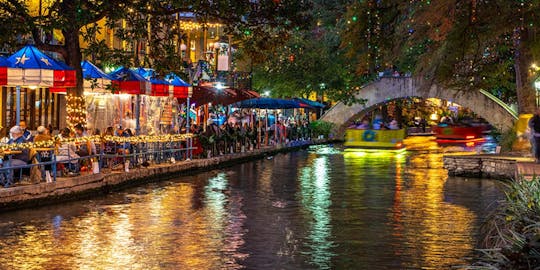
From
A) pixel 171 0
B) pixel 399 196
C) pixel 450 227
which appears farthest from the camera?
pixel 171 0

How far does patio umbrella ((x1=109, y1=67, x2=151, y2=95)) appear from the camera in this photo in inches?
1094

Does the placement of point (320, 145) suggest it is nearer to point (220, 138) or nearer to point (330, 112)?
point (330, 112)

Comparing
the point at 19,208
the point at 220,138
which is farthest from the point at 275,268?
the point at 220,138

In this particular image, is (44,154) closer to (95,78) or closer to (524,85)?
(95,78)

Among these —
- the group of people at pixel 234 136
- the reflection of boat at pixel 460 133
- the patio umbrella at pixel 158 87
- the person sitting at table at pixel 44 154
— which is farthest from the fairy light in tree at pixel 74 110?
the reflection of boat at pixel 460 133

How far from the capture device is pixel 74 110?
85.6 feet

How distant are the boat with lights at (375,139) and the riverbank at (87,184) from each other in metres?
16.2

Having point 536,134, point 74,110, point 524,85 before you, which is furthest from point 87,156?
point 524,85

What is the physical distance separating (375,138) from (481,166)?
65.2 feet

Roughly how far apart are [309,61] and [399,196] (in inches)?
1566

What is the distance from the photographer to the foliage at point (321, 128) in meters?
60.7

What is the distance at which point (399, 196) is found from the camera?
22328 mm

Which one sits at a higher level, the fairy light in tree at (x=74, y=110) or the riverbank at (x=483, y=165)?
the fairy light in tree at (x=74, y=110)

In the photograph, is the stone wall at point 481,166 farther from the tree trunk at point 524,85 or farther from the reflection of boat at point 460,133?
the reflection of boat at point 460,133
